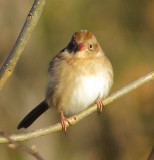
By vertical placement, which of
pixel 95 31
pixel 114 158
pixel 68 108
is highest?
pixel 95 31

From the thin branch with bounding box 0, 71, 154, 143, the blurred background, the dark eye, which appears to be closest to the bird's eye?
the dark eye

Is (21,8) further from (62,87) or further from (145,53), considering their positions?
(62,87)

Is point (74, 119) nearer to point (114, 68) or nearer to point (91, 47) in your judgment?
point (91, 47)

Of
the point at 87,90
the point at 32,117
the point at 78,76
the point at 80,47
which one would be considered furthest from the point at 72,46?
the point at 32,117

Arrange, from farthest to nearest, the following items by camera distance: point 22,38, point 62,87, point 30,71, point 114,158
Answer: point 30,71, point 114,158, point 62,87, point 22,38

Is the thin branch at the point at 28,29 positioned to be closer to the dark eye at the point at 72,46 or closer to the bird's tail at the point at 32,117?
the dark eye at the point at 72,46

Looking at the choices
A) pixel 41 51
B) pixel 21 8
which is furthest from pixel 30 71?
pixel 21 8

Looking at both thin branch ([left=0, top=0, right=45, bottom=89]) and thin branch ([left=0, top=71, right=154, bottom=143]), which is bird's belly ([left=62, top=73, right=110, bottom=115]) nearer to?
thin branch ([left=0, top=71, right=154, bottom=143])
